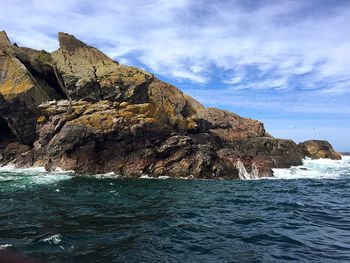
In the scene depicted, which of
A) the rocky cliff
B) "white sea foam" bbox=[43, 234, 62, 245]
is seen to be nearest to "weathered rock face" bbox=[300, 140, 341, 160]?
the rocky cliff

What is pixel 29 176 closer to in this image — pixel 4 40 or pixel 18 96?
pixel 18 96

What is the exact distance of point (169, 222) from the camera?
17.8m

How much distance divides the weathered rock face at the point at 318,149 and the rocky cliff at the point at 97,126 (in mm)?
18750

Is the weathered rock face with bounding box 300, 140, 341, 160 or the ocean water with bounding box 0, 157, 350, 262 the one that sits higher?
the weathered rock face with bounding box 300, 140, 341, 160

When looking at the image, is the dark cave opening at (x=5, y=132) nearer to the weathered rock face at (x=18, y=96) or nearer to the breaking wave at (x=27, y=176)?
the weathered rock face at (x=18, y=96)

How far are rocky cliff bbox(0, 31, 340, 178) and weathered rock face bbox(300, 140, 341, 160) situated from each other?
738 inches

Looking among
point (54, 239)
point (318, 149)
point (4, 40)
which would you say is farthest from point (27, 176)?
point (318, 149)

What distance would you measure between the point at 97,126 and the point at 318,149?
47.8 metres

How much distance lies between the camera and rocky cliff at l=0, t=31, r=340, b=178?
129ft

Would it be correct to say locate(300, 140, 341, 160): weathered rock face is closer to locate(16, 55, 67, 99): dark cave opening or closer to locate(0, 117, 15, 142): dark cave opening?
locate(16, 55, 67, 99): dark cave opening

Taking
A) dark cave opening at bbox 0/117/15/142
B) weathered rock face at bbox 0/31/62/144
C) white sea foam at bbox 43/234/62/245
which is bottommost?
white sea foam at bbox 43/234/62/245

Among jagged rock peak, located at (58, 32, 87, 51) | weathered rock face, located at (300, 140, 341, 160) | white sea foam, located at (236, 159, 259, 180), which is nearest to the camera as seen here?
white sea foam, located at (236, 159, 259, 180)

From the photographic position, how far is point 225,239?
15.1 m

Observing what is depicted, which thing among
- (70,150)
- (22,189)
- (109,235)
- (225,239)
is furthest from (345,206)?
(70,150)
